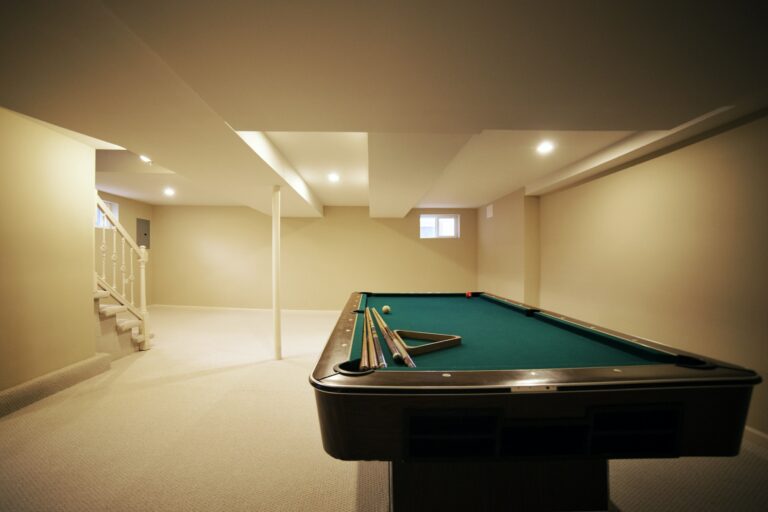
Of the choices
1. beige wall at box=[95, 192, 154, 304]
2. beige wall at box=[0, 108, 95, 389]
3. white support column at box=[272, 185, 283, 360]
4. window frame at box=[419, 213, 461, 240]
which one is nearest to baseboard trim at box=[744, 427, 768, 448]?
white support column at box=[272, 185, 283, 360]

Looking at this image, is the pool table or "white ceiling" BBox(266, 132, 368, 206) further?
"white ceiling" BBox(266, 132, 368, 206)

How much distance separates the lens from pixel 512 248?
471 cm

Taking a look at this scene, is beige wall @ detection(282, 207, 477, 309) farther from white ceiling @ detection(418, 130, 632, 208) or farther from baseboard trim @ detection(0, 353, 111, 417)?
baseboard trim @ detection(0, 353, 111, 417)

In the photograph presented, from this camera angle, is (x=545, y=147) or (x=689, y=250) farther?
(x=545, y=147)

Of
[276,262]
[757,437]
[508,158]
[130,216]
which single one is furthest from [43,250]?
[757,437]

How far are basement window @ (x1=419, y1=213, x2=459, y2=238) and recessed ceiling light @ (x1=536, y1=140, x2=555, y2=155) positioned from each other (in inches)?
131

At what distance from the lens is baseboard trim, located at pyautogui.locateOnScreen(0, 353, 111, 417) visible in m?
2.05

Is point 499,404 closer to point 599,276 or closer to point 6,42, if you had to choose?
point 6,42

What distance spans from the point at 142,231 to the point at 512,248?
315 inches

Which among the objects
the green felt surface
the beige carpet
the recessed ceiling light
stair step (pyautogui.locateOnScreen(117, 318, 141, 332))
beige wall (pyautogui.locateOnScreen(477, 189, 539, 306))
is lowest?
the beige carpet

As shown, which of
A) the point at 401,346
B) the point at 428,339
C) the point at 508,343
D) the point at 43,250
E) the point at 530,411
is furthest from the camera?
the point at 43,250

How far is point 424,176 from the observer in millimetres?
3127

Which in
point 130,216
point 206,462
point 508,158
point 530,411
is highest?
point 508,158

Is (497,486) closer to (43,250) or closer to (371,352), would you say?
(371,352)
